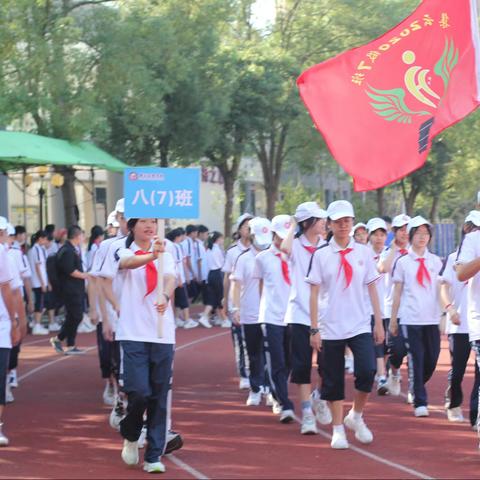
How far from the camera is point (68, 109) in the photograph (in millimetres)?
23969

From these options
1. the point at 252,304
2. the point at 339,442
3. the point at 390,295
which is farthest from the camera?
the point at 390,295

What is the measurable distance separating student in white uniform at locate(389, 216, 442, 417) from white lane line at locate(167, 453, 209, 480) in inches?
124

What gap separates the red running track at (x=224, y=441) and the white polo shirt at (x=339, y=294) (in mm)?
1020

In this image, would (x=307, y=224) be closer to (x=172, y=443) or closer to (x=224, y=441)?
(x=224, y=441)


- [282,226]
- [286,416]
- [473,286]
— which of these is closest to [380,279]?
[282,226]

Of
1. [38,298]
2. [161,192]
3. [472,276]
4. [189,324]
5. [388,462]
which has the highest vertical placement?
[161,192]

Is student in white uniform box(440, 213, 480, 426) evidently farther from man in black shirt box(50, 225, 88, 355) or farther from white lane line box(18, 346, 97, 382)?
man in black shirt box(50, 225, 88, 355)

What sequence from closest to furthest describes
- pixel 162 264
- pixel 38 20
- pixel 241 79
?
pixel 162 264 < pixel 38 20 < pixel 241 79

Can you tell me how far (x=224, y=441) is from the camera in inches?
409

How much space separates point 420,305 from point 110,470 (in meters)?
4.24

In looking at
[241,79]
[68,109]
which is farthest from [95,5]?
[241,79]

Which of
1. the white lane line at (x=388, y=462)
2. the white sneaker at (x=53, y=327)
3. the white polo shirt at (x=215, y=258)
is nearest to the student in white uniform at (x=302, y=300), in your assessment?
the white lane line at (x=388, y=462)

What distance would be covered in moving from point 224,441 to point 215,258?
1452 centimetres

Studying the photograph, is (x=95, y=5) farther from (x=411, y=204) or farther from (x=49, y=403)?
(x=411, y=204)
